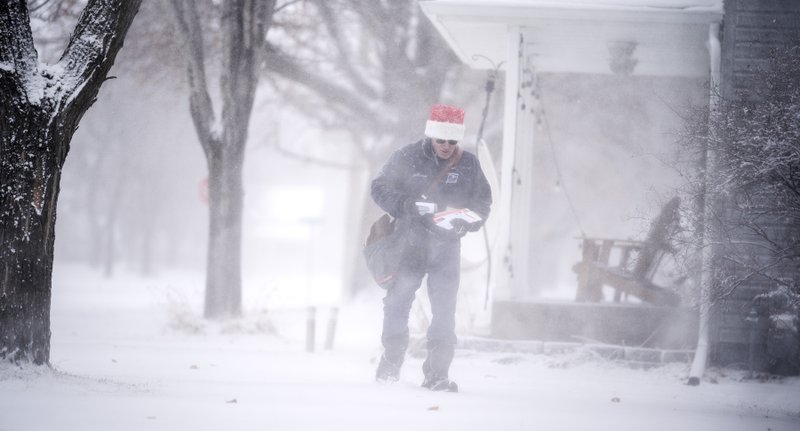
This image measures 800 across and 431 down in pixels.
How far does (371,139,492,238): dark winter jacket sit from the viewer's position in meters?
6.40

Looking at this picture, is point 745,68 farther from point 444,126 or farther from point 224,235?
point 224,235

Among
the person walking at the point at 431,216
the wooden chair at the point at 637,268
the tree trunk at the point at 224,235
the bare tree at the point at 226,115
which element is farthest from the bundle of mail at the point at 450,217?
the tree trunk at the point at 224,235

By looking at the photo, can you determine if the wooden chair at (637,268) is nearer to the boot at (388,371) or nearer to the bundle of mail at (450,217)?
the bundle of mail at (450,217)

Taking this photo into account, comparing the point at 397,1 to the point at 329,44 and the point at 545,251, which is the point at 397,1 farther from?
the point at 545,251

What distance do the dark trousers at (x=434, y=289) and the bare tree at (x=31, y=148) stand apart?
7.75 ft

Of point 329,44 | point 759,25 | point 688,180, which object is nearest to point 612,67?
point 759,25

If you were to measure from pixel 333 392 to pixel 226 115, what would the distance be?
7.37m

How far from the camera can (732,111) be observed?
6.27 m

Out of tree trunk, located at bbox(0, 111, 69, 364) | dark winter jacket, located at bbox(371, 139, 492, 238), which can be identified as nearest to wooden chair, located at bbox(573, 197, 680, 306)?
dark winter jacket, located at bbox(371, 139, 492, 238)

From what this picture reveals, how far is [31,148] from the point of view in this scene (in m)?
5.69

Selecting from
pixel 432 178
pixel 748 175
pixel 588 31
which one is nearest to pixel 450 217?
pixel 432 178

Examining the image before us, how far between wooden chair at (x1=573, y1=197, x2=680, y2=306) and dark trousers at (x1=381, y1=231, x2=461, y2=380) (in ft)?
6.40

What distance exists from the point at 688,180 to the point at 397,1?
9658mm

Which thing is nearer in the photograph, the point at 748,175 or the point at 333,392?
the point at 333,392
